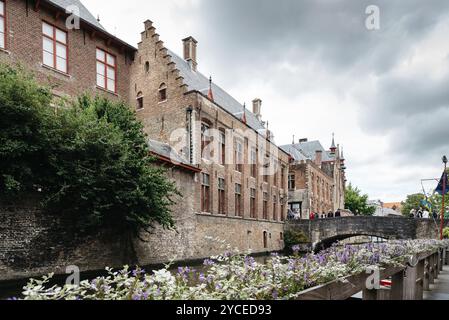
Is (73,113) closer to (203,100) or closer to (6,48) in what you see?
(6,48)

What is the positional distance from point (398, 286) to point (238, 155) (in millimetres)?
20806

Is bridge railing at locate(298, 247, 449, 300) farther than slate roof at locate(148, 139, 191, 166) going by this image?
No

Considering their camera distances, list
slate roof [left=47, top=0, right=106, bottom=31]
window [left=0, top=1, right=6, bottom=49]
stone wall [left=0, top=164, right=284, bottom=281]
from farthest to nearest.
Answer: slate roof [left=47, top=0, right=106, bottom=31] → window [left=0, top=1, right=6, bottom=49] → stone wall [left=0, top=164, right=284, bottom=281]

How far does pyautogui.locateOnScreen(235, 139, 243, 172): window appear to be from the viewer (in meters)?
24.7

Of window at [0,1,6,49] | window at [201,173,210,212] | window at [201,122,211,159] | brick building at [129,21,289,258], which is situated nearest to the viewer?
window at [0,1,6,49]

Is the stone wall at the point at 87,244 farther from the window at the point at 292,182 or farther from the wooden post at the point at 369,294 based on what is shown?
the window at the point at 292,182

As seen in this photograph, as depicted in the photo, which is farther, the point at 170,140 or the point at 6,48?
the point at 170,140

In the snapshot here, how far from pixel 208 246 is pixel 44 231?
33.4 feet

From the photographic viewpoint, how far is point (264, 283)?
2.15 metres

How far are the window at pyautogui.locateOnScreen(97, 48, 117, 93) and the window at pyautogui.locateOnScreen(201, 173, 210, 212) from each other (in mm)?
7421

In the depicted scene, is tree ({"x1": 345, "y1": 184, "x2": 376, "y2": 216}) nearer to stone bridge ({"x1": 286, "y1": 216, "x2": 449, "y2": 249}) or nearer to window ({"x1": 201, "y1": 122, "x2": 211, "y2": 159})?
stone bridge ({"x1": 286, "y1": 216, "x2": 449, "y2": 249})

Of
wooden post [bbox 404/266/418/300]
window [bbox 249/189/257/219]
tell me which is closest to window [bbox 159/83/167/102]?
window [bbox 249/189/257/219]

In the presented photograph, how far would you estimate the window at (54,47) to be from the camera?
1560cm
